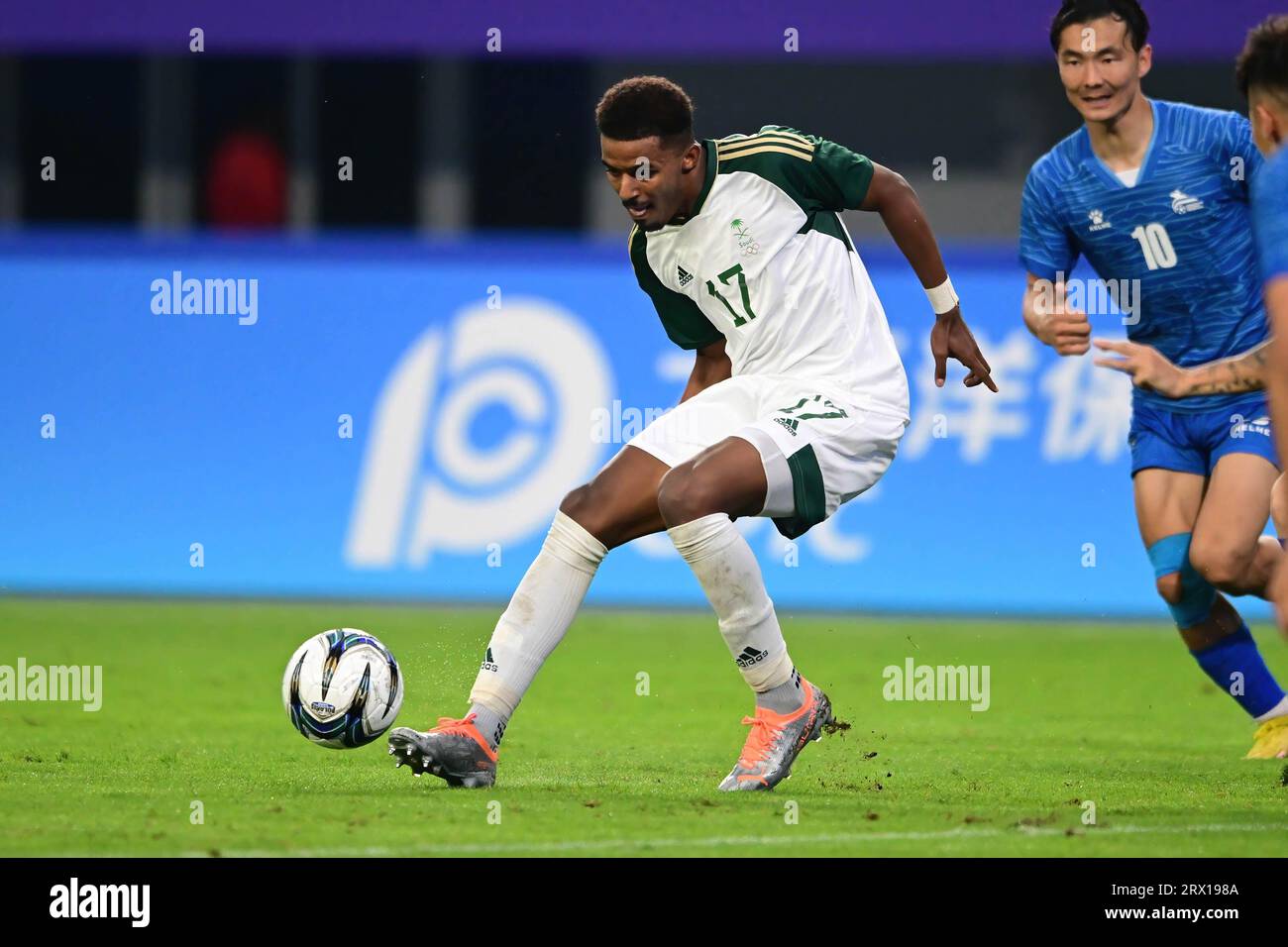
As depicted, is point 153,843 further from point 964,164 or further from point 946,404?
point 964,164

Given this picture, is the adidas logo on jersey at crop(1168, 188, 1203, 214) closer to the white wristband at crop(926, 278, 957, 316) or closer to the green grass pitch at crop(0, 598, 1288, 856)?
the white wristband at crop(926, 278, 957, 316)

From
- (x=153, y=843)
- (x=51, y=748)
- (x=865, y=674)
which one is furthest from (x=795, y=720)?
(x=865, y=674)

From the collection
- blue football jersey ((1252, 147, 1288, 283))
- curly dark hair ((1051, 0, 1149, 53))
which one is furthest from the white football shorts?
blue football jersey ((1252, 147, 1288, 283))

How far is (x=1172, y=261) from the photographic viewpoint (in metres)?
6.62

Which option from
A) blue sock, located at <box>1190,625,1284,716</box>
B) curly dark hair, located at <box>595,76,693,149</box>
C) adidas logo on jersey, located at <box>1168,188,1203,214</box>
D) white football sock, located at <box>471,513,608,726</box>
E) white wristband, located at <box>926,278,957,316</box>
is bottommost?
blue sock, located at <box>1190,625,1284,716</box>

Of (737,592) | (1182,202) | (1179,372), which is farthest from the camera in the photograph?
(1182,202)

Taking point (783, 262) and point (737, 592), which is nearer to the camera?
point (737, 592)

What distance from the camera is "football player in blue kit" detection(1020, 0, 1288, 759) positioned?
649cm

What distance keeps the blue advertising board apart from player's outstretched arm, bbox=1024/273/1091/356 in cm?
506

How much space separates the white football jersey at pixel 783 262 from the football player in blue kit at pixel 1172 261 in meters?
0.57

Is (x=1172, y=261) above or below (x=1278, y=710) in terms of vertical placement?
above

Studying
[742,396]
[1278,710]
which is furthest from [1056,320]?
[1278,710]

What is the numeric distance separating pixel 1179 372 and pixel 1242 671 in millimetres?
2710

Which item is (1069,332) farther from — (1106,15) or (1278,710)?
(1278,710)
